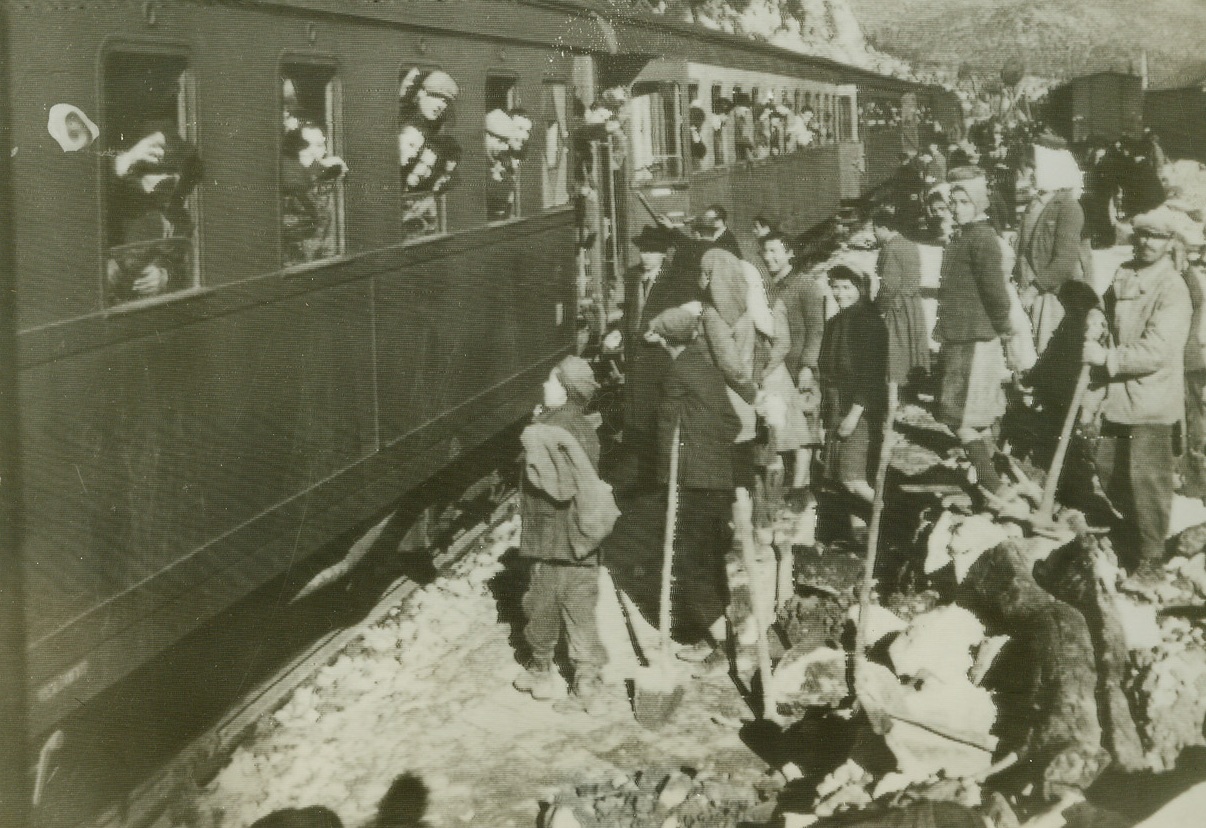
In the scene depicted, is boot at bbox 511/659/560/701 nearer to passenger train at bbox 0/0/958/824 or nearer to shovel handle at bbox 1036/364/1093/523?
passenger train at bbox 0/0/958/824

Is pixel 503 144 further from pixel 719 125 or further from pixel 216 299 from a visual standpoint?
pixel 719 125

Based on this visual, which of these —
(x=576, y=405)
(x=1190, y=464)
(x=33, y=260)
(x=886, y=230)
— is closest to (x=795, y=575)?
(x=576, y=405)

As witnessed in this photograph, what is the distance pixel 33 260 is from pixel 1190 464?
6.39 m

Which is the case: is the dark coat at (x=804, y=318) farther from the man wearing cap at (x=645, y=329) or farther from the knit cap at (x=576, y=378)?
the knit cap at (x=576, y=378)

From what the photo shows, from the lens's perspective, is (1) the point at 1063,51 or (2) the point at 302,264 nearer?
(2) the point at 302,264

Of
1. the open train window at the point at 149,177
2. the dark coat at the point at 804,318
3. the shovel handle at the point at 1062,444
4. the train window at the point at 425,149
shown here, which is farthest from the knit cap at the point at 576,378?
the shovel handle at the point at 1062,444

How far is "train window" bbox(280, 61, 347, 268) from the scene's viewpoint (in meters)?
4.93

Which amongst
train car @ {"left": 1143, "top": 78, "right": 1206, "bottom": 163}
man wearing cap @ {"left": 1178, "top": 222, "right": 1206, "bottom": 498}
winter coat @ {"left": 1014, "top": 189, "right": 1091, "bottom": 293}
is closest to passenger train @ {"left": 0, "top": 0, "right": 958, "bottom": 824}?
winter coat @ {"left": 1014, "top": 189, "right": 1091, "bottom": 293}

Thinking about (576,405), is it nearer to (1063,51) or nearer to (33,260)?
(33,260)

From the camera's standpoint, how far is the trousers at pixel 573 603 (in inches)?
212

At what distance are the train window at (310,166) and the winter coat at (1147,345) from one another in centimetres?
362

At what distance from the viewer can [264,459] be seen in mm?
4660

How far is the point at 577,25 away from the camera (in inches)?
352

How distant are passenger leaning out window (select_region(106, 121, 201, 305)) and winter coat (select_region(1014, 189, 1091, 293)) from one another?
6.15 metres
